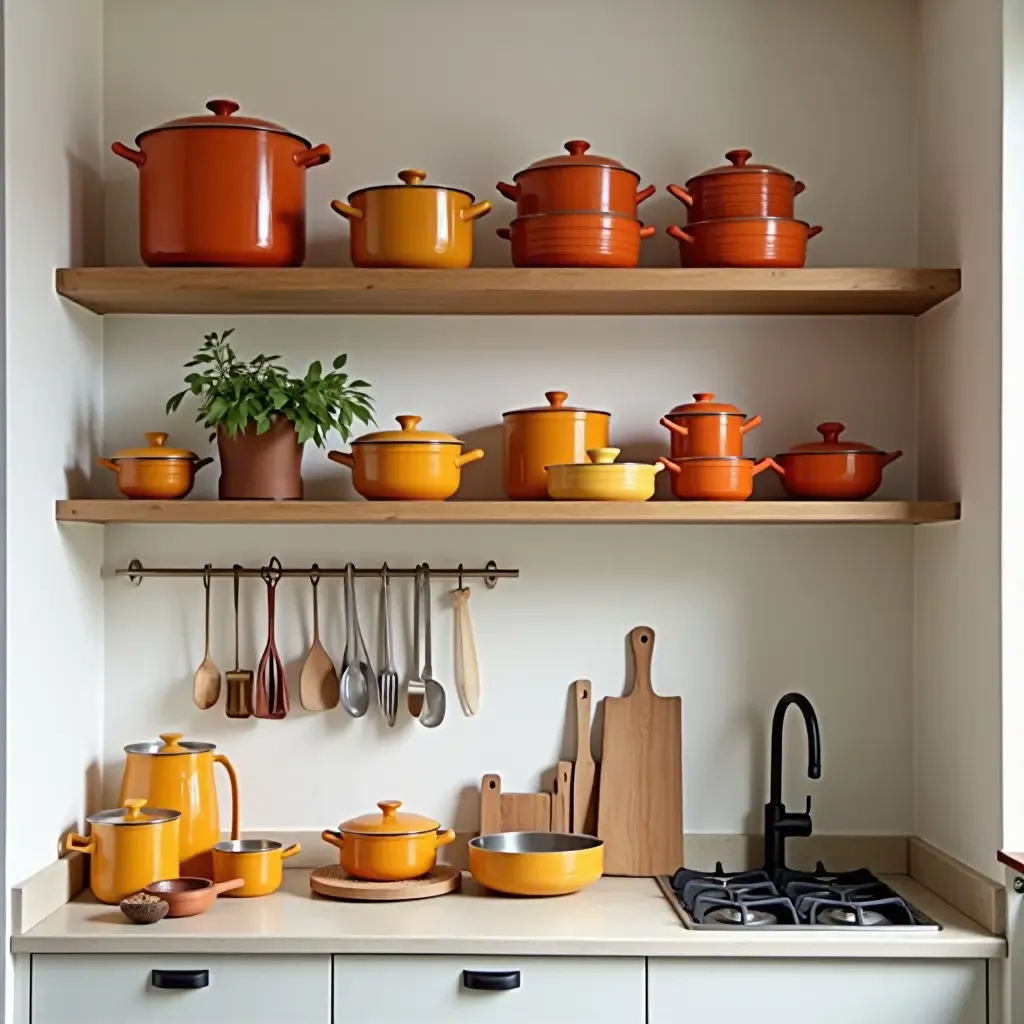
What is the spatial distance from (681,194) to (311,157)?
677 millimetres

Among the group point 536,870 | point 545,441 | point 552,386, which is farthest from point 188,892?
point 552,386

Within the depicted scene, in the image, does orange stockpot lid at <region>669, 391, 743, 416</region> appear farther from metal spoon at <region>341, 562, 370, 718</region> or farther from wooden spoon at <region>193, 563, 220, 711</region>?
wooden spoon at <region>193, 563, 220, 711</region>

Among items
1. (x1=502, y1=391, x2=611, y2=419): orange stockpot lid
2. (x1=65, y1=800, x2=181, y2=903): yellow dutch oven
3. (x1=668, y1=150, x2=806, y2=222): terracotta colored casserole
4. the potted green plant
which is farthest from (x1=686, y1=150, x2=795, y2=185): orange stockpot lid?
(x1=65, y1=800, x2=181, y2=903): yellow dutch oven

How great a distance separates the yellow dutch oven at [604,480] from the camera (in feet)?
7.91

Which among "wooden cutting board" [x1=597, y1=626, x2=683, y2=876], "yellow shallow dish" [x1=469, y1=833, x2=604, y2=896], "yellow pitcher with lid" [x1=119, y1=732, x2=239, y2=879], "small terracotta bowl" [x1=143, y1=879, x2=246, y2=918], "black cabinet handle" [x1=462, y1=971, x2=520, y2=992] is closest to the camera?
"black cabinet handle" [x1=462, y1=971, x2=520, y2=992]

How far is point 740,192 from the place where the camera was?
97.6 inches

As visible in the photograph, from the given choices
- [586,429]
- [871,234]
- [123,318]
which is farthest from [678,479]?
[123,318]

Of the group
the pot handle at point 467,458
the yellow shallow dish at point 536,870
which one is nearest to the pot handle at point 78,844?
the yellow shallow dish at point 536,870

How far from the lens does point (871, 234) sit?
2.73 metres

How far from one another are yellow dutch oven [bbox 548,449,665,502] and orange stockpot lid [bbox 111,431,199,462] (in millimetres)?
687

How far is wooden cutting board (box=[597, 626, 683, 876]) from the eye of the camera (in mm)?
2674

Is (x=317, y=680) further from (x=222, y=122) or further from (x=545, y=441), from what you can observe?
(x=222, y=122)

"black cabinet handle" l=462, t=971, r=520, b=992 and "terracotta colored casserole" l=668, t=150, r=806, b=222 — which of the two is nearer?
"black cabinet handle" l=462, t=971, r=520, b=992

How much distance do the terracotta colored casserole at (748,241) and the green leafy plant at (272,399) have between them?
2.21 feet
